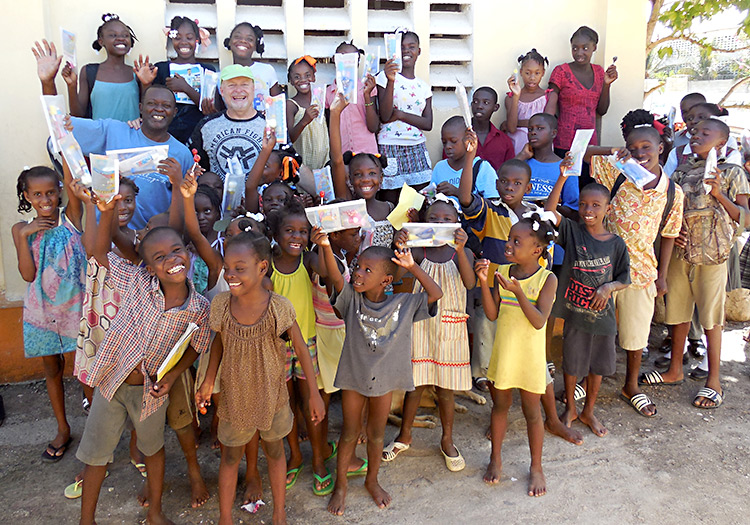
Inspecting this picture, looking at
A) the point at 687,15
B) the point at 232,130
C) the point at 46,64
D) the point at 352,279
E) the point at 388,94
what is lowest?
the point at 352,279

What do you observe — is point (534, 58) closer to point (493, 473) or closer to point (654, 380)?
point (654, 380)

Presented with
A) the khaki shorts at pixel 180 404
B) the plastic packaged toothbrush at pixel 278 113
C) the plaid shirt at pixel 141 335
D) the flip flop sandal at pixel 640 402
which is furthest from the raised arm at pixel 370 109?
the flip flop sandal at pixel 640 402

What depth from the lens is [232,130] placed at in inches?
148

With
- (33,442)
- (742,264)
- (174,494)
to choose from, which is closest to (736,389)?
(742,264)

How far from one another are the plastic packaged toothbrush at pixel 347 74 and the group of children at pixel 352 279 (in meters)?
0.13

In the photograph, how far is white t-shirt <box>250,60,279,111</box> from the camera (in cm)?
390

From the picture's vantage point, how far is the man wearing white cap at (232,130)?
12.3 ft

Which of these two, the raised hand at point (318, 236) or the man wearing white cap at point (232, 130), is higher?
the man wearing white cap at point (232, 130)

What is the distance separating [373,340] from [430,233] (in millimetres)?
582

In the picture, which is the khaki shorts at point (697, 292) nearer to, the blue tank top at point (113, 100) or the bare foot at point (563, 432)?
the bare foot at point (563, 432)

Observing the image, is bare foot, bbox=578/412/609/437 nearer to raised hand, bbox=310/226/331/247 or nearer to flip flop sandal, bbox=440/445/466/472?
flip flop sandal, bbox=440/445/466/472

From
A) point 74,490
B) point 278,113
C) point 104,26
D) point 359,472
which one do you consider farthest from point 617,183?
point 74,490

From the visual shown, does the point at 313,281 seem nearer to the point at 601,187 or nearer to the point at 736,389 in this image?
the point at 601,187

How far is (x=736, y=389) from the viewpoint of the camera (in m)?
4.24
